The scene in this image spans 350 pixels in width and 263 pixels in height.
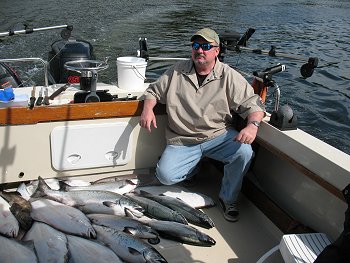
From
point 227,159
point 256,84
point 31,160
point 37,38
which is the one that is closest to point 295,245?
point 227,159

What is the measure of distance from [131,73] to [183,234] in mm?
1817

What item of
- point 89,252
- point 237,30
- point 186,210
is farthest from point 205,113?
point 237,30

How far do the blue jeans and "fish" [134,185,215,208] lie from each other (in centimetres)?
15

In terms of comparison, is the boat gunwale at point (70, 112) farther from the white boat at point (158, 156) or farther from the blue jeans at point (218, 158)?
the blue jeans at point (218, 158)

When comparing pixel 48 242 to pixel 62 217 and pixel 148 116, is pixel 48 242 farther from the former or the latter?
pixel 148 116

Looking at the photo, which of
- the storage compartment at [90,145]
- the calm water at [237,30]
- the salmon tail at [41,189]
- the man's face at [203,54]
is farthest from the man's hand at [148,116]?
the calm water at [237,30]

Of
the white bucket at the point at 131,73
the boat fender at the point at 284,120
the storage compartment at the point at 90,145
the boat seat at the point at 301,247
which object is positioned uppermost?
the white bucket at the point at 131,73

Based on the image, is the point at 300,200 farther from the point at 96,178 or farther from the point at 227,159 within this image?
the point at 96,178

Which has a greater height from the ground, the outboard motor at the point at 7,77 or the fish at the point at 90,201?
the outboard motor at the point at 7,77

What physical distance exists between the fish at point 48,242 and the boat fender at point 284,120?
1954mm

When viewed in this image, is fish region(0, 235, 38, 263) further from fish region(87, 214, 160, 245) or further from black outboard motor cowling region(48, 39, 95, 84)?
black outboard motor cowling region(48, 39, 95, 84)

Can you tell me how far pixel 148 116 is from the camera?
3.21m

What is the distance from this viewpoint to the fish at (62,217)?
111 inches

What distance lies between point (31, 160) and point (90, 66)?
3.59 ft
